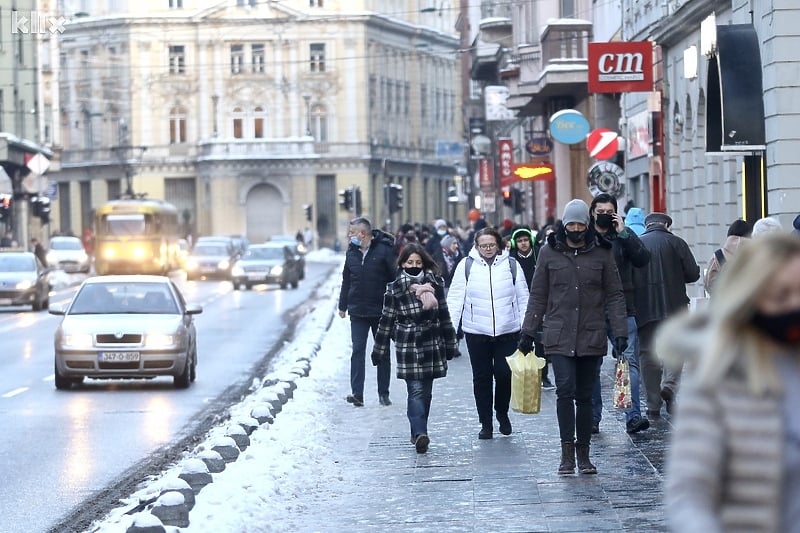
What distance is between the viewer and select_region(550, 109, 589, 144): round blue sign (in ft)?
110

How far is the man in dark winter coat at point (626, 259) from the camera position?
1318 centimetres

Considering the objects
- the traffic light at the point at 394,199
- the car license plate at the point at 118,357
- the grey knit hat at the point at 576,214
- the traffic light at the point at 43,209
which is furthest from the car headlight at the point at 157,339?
the traffic light at the point at 43,209

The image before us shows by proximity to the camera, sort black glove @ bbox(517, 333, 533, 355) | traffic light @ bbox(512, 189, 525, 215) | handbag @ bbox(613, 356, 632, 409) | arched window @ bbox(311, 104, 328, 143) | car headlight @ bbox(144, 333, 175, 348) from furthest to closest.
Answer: arched window @ bbox(311, 104, 328, 143)
traffic light @ bbox(512, 189, 525, 215)
car headlight @ bbox(144, 333, 175, 348)
handbag @ bbox(613, 356, 632, 409)
black glove @ bbox(517, 333, 533, 355)

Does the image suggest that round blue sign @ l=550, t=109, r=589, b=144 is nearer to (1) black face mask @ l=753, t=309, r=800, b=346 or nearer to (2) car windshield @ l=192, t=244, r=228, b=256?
(1) black face mask @ l=753, t=309, r=800, b=346

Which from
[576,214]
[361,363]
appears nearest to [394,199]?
[361,363]

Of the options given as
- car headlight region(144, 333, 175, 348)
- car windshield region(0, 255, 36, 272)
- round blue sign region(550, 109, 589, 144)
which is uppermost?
round blue sign region(550, 109, 589, 144)

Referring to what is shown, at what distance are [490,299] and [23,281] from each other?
93.9 feet

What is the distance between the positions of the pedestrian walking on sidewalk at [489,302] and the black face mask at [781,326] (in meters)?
9.66

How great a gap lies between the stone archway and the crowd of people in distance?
9447cm

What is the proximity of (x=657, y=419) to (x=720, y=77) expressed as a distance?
302 inches

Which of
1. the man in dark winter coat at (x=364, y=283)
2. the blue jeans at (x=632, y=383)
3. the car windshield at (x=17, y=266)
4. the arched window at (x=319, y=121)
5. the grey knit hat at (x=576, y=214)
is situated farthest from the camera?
the arched window at (x=319, y=121)

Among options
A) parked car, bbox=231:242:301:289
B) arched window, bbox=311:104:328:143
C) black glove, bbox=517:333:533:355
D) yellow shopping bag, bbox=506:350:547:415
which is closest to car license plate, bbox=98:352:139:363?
yellow shopping bag, bbox=506:350:547:415

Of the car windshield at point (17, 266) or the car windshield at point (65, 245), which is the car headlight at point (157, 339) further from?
the car windshield at point (65, 245)

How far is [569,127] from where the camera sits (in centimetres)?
3369
